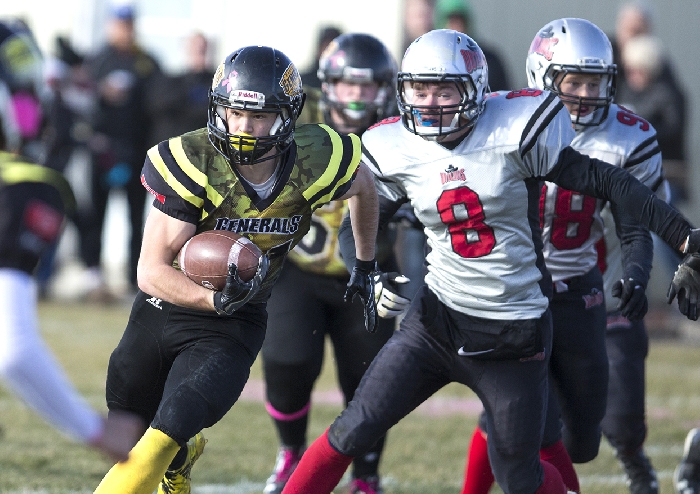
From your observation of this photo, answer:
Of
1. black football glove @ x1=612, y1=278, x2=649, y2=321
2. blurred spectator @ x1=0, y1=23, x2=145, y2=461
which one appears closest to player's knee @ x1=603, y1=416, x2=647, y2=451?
black football glove @ x1=612, y1=278, x2=649, y2=321

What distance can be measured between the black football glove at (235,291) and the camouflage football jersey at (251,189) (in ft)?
0.57

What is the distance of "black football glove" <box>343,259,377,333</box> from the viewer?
13.8 ft

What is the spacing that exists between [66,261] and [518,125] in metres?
8.77

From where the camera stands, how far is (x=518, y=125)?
3951 mm

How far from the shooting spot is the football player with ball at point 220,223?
3.70 metres

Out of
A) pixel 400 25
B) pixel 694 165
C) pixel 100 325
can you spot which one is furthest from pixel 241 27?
→ pixel 694 165

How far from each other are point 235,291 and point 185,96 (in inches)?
261

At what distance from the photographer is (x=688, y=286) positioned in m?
3.83

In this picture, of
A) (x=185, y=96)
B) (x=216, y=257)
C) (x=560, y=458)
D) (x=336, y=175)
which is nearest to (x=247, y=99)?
(x=336, y=175)

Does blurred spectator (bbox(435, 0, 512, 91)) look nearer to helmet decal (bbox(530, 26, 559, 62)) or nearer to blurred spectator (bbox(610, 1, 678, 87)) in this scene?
blurred spectator (bbox(610, 1, 678, 87))

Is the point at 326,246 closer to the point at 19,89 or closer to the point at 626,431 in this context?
the point at 626,431

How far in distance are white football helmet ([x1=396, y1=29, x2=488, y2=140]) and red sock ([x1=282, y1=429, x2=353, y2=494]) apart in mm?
1099

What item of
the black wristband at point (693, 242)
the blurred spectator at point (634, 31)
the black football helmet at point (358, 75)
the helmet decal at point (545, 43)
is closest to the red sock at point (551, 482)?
the black wristband at point (693, 242)

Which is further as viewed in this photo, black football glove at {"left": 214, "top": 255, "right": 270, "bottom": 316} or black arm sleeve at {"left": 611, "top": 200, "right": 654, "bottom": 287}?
black arm sleeve at {"left": 611, "top": 200, "right": 654, "bottom": 287}
